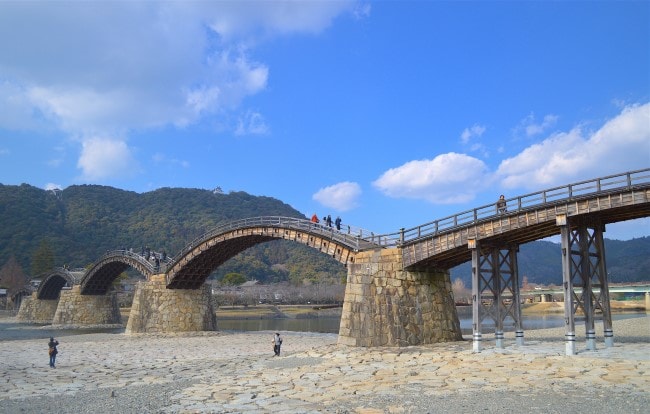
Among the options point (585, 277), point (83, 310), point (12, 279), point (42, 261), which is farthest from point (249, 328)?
point (42, 261)

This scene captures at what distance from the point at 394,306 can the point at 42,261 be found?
91575 mm

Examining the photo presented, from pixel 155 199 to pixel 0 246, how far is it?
91563 mm

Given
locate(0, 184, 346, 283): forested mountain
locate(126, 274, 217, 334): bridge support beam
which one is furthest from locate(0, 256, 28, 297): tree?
locate(126, 274, 217, 334): bridge support beam

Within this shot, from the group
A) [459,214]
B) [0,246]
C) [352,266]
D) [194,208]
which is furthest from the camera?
[194,208]

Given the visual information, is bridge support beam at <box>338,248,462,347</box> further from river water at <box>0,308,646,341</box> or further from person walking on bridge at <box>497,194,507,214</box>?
river water at <box>0,308,646,341</box>

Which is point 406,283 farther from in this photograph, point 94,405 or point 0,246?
point 0,246

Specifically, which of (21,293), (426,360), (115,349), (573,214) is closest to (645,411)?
(426,360)

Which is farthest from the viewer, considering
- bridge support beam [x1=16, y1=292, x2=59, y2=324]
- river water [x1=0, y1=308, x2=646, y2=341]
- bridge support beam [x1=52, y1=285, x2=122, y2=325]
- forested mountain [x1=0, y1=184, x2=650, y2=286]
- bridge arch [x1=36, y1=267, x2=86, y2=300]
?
forested mountain [x1=0, y1=184, x2=650, y2=286]

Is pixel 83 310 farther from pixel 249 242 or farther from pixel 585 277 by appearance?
pixel 585 277

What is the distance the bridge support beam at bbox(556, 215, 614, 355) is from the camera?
60.1 feet

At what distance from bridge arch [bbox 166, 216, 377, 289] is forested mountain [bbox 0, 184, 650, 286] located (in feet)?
215

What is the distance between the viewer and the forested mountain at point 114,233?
111312 millimetres

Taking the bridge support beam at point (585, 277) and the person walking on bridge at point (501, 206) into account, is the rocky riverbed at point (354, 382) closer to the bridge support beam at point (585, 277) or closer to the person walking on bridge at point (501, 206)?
the bridge support beam at point (585, 277)

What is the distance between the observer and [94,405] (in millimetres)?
12805
